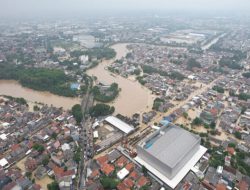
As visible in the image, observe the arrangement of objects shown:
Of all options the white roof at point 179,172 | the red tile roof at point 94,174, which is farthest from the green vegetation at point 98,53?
the white roof at point 179,172

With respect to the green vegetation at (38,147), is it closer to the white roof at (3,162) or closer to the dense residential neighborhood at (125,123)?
the dense residential neighborhood at (125,123)

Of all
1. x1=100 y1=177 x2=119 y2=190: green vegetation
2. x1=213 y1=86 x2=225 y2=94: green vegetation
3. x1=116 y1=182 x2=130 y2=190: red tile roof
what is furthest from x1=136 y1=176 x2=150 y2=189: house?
x1=213 y1=86 x2=225 y2=94: green vegetation

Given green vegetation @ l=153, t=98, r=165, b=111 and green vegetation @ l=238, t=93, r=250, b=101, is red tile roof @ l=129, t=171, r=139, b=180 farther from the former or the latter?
green vegetation @ l=238, t=93, r=250, b=101

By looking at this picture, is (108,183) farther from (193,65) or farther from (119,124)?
(193,65)

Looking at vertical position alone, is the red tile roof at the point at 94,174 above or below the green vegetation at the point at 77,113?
below

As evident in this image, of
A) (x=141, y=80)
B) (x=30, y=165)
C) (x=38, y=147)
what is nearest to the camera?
(x=30, y=165)

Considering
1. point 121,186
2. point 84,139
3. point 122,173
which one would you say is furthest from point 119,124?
point 121,186
